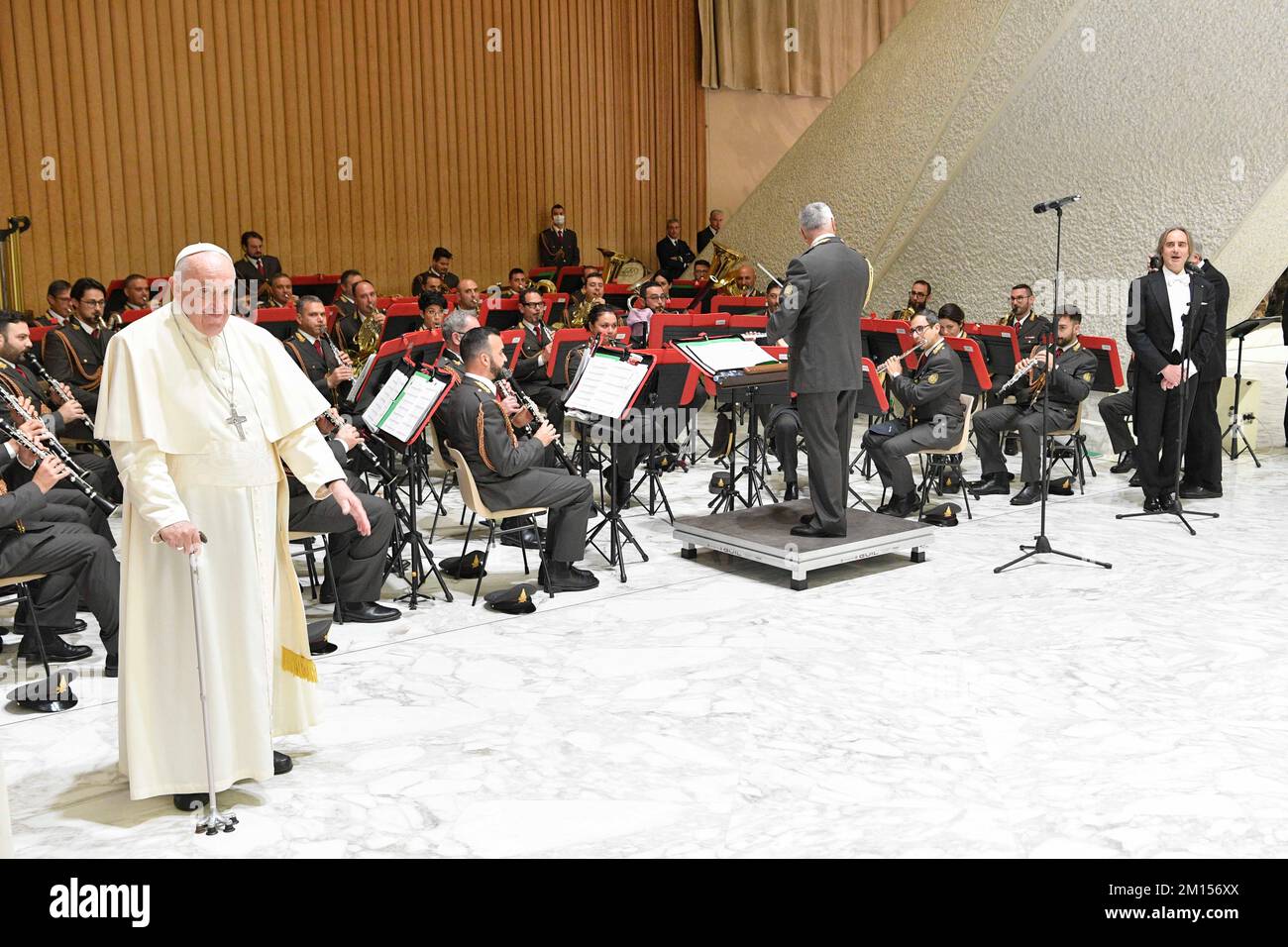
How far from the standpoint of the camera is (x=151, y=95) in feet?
41.4

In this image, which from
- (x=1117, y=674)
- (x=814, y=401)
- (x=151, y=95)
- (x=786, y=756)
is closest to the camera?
(x=786, y=756)

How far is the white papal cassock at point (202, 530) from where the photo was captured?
3.39 meters

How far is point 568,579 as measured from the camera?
598 cm

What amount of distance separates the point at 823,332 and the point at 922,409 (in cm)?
193

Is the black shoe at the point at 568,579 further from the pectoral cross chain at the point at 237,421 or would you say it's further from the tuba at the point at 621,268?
the tuba at the point at 621,268

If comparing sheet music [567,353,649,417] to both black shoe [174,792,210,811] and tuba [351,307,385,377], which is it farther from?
tuba [351,307,385,377]

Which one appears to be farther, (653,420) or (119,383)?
(653,420)

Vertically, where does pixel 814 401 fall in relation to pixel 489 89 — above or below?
below

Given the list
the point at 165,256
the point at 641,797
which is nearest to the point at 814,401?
the point at 641,797

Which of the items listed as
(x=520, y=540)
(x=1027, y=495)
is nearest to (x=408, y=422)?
(x=520, y=540)

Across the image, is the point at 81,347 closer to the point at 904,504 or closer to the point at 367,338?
the point at 367,338

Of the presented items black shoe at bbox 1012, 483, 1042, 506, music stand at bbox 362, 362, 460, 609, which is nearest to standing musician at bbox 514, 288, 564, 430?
music stand at bbox 362, 362, 460, 609

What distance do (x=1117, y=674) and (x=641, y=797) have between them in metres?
2.08

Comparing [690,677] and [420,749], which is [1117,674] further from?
[420,749]
